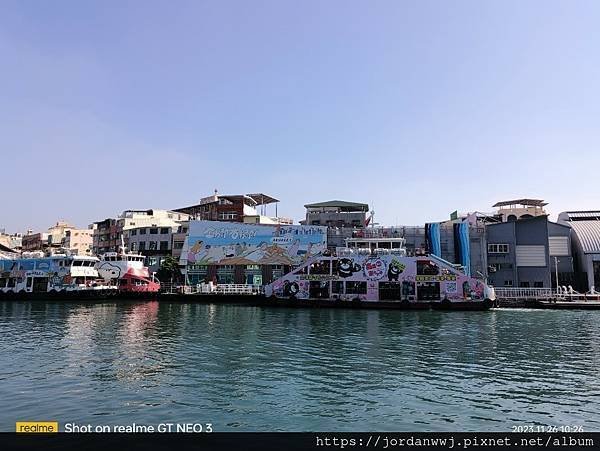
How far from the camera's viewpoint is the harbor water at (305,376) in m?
13.2

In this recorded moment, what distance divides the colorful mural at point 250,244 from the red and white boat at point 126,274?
6.65 metres

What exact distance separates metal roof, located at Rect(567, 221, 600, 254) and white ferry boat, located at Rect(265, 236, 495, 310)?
88.1ft

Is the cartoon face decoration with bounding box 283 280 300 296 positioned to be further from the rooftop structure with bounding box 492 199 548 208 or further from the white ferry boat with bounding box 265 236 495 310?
the rooftop structure with bounding box 492 199 548 208

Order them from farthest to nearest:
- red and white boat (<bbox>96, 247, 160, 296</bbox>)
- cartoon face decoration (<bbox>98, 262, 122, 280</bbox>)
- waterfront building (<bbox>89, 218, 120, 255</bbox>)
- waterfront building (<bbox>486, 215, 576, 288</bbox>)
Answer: waterfront building (<bbox>89, 218, 120, 255</bbox>) < cartoon face decoration (<bbox>98, 262, 122, 280</bbox>) < waterfront building (<bbox>486, 215, 576, 288</bbox>) < red and white boat (<bbox>96, 247, 160, 296</bbox>)

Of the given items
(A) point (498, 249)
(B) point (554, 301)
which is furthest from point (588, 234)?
(B) point (554, 301)

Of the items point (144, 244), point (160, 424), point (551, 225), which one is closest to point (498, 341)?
point (160, 424)

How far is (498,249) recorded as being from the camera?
68188 mm

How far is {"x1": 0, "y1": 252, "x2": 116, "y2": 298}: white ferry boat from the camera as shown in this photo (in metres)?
64.6

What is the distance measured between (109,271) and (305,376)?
57.9 metres

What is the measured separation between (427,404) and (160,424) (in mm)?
8091

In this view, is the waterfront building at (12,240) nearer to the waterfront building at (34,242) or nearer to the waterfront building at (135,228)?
the waterfront building at (34,242)

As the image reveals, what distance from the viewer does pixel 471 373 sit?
62.5ft

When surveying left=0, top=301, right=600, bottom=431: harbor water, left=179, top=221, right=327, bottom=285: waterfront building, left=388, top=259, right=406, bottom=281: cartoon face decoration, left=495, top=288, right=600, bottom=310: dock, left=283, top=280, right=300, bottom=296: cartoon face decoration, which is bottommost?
left=0, top=301, right=600, bottom=431: harbor water

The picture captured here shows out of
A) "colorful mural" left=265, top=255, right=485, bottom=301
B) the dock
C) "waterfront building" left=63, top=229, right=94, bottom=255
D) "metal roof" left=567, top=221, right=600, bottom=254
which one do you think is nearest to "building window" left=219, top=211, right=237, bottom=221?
"colorful mural" left=265, top=255, right=485, bottom=301
